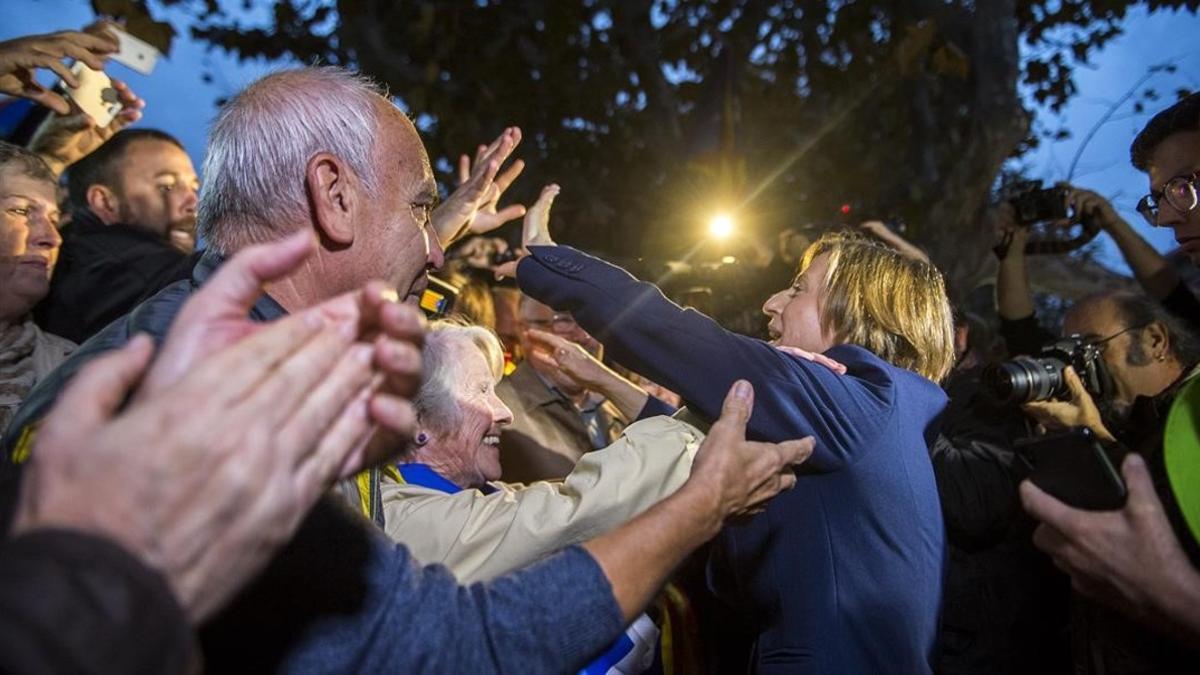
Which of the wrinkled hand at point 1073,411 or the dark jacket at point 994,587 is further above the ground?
the wrinkled hand at point 1073,411

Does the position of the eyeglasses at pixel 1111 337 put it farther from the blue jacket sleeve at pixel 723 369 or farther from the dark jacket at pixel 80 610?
the dark jacket at pixel 80 610

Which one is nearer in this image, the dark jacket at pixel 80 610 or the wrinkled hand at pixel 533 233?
the dark jacket at pixel 80 610

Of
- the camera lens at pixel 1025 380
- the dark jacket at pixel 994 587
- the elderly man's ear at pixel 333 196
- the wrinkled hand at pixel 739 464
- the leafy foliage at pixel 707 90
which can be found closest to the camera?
the wrinkled hand at pixel 739 464

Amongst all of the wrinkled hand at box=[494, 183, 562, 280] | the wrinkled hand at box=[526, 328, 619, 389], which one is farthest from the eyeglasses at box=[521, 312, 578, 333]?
the wrinkled hand at box=[494, 183, 562, 280]

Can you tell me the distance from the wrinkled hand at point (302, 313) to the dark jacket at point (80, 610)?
0.18 metres

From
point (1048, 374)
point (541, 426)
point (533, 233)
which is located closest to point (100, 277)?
point (533, 233)

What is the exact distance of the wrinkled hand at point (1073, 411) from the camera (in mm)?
2879

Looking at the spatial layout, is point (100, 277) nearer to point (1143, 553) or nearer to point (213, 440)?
point (213, 440)

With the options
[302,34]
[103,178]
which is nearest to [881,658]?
[103,178]

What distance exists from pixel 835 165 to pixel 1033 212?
666 centimetres

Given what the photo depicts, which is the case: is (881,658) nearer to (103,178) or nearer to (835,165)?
(103,178)

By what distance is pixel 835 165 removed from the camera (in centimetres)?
1059

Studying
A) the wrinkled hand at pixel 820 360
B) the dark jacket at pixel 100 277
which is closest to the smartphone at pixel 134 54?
the dark jacket at pixel 100 277

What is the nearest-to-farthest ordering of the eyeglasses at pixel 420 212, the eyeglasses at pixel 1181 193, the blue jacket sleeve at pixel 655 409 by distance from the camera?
the eyeglasses at pixel 420 212
the eyeglasses at pixel 1181 193
the blue jacket sleeve at pixel 655 409
